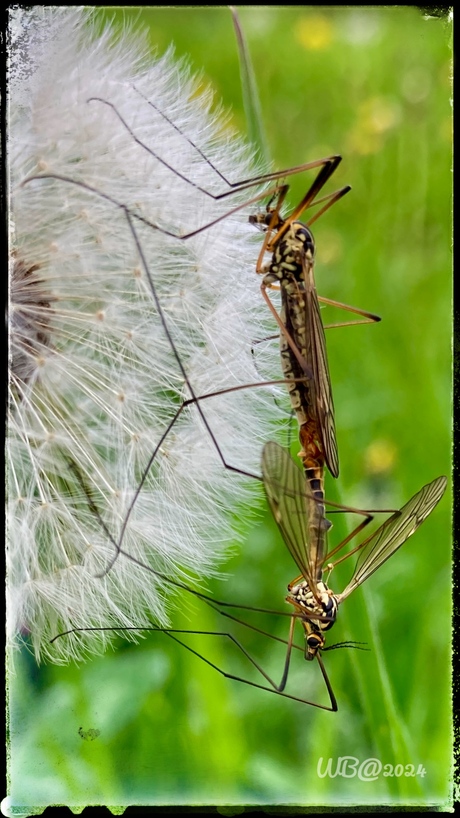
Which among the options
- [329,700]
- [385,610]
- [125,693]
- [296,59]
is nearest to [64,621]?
[125,693]

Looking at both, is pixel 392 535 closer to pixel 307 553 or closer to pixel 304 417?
pixel 307 553

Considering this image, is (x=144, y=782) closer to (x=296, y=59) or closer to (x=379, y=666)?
(x=379, y=666)

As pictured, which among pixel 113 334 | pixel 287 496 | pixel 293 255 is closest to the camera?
pixel 287 496

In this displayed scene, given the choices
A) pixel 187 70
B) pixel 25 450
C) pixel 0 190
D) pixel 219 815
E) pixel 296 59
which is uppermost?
pixel 296 59

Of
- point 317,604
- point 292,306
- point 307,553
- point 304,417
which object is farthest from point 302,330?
point 317,604

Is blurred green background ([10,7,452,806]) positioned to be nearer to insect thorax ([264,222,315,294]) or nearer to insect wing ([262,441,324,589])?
insect wing ([262,441,324,589])

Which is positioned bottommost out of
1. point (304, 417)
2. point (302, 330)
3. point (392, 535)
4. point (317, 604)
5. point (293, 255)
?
point (317, 604)

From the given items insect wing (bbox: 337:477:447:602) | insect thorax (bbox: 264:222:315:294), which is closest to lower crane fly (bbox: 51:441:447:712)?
insect wing (bbox: 337:477:447:602)
